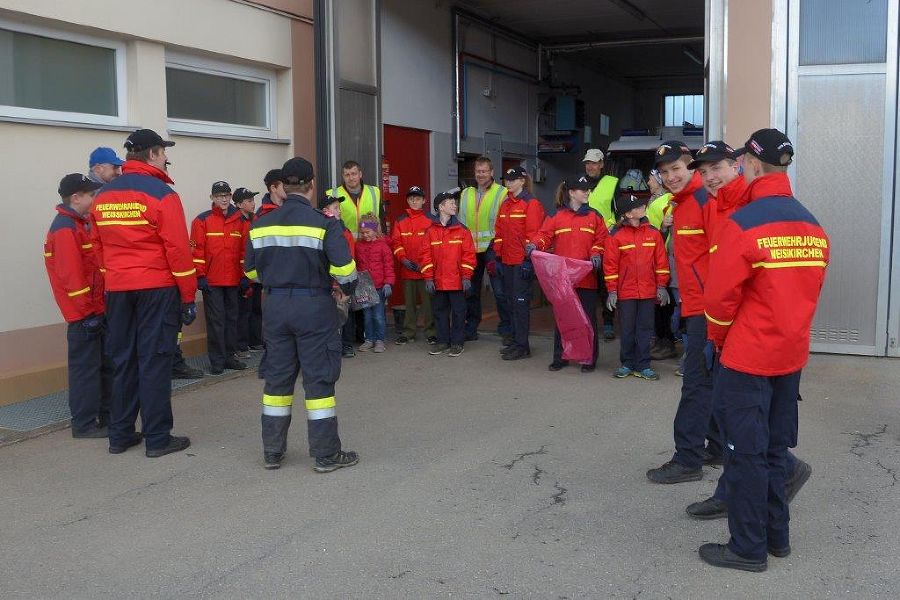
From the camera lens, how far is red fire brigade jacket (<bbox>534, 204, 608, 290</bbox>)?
8.99m

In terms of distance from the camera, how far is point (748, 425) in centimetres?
420

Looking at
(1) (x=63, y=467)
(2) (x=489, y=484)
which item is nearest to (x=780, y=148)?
(2) (x=489, y=484)

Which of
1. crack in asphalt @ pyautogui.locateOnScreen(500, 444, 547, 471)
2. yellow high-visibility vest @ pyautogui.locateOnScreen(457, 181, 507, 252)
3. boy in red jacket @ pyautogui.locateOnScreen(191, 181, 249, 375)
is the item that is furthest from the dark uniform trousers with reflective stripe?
yellow high-visibility vest @ pyautogui.locateOnScreen(457, 181, 507, 252)

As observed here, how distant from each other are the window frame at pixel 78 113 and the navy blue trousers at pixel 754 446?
634cm

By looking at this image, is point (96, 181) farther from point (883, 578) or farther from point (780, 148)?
point (883, 578)

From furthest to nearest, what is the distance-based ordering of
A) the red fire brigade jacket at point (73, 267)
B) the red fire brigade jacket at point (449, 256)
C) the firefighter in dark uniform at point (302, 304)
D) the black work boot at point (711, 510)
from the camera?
the red fire brigade jacket at point (449, 256)
the red fire brigade jacket at point (73, 267)
the firefighter in dark uniform at point (302, 304)
the black work boot at point (711, 510)

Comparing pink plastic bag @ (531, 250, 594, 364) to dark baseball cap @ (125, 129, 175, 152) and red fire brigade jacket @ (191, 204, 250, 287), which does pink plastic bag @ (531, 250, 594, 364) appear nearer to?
red fire brigade jacket @ (191, 204, 250, 287)

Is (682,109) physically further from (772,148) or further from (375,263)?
(772,148)

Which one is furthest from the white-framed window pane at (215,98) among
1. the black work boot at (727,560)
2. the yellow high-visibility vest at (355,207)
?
the black work boot at (727,560)

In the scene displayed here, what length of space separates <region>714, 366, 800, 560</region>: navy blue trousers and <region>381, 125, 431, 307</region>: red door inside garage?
8617mm

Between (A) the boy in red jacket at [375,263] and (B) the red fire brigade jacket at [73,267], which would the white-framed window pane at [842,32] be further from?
(B) the red fire brigade jacket at [73,267]

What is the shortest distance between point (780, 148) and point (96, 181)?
518cm

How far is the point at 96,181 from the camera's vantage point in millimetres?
7145

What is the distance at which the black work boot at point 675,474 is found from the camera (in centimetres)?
561
